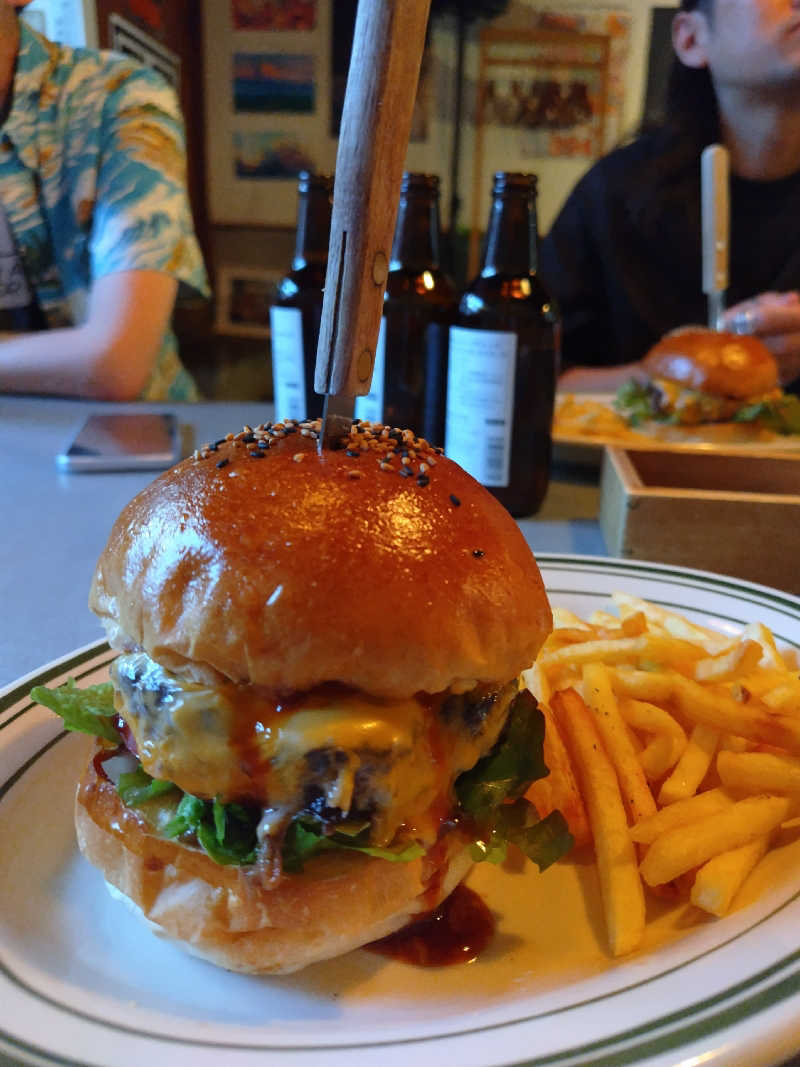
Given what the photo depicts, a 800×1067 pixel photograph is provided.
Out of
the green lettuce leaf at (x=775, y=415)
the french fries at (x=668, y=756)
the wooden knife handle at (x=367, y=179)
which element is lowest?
the french fries at (x=668, y=756)

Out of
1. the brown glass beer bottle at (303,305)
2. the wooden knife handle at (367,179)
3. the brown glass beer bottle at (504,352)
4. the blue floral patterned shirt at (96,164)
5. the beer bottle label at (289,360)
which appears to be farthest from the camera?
the blue floral patterned shirt at (96,164)

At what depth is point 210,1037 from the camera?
89 centimetres

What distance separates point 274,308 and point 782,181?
10.8ft

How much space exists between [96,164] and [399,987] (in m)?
4.20

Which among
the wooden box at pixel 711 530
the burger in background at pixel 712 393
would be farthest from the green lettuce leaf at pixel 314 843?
the burger in background at pixel 712 393

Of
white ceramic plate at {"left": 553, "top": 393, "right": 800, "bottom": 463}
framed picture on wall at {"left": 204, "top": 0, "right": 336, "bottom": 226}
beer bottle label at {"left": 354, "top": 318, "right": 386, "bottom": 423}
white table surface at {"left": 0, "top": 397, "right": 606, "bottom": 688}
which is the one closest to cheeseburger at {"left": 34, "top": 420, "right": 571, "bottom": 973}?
white table surface at {"left": 0, "top": 397, "right": 606, "bottom": 688}

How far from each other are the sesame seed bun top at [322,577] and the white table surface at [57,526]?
27.2 inches

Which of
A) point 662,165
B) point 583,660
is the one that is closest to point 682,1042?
point 583,660

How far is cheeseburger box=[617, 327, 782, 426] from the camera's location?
3305 mm

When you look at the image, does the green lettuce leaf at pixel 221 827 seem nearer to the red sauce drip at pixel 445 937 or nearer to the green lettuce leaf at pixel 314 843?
the green lettuce leaf at pixel 314 843

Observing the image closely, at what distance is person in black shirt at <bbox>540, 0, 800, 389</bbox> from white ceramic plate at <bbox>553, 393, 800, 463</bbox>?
0.79 metres

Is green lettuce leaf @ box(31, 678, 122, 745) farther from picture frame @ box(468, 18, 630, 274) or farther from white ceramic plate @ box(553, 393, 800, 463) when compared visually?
picture frame @ box(468, 18, 630, 274)

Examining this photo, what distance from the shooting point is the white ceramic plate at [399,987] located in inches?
32.5

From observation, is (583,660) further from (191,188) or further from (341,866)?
(191,188)
